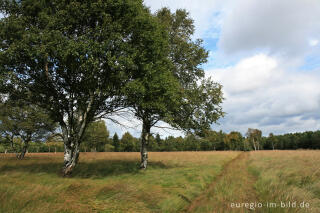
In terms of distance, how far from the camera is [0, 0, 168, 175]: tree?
36.9 feet

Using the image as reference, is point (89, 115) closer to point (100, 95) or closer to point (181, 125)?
point (100, 95)

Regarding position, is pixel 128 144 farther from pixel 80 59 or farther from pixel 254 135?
pixel 80 59

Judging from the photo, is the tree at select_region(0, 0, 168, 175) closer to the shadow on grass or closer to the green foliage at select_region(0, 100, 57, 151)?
the shadow on grass

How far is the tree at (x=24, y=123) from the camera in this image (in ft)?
81.0

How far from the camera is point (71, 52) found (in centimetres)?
1103

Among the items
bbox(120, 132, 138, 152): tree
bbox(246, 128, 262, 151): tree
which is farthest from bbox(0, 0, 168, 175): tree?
bbox(246, 128, 262, 151): tree

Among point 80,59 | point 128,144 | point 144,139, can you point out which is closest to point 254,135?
point 128,144

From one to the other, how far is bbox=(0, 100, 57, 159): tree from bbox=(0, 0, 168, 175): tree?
12.4 m

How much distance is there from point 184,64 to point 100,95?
10.4 m

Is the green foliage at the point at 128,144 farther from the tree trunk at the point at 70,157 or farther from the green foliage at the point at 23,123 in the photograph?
the tree trunk at the point at 70,157

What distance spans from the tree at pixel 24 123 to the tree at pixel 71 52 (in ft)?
40.8

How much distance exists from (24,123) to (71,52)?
21.7m

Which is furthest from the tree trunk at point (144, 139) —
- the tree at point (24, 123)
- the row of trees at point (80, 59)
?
the tree at point (24, 123)

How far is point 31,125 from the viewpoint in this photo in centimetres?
2473
